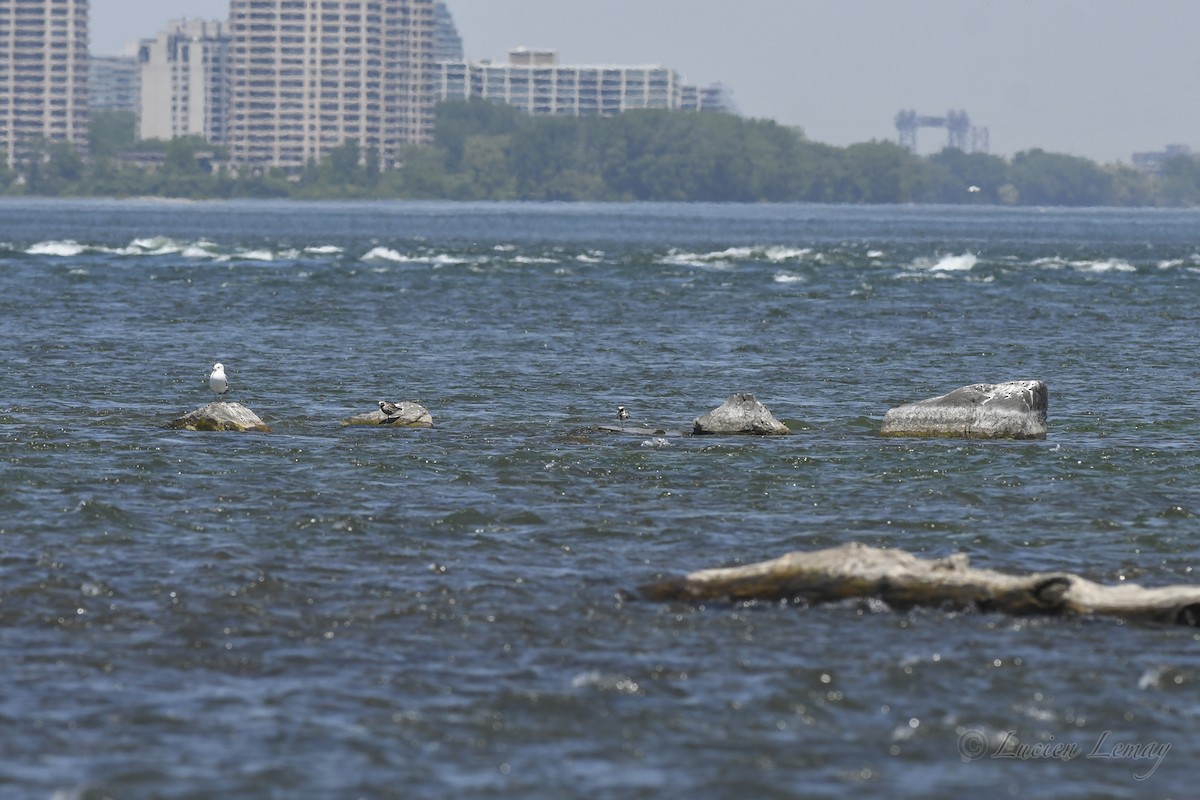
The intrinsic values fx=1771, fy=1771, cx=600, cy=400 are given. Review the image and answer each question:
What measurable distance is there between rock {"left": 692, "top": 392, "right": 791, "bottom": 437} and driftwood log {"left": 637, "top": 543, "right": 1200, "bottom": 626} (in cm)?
916

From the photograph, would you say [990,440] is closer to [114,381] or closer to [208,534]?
[208,534]

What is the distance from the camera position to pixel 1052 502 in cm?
1797

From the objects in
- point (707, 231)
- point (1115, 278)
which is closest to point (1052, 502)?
point (1115, 278)

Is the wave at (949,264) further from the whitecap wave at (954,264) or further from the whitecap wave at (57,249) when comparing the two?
the whitecap wave at (57,249)

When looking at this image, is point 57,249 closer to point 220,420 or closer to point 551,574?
point 220,420

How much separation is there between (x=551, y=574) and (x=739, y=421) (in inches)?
341

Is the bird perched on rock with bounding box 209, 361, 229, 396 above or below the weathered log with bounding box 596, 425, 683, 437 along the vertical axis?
above

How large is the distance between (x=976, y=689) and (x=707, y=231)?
13050 centimetres

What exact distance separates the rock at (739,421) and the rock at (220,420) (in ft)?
18.5

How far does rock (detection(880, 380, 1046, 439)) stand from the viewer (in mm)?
22609
